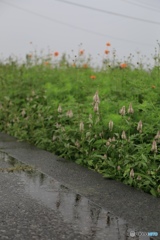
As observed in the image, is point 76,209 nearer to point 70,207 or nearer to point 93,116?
point 70,207

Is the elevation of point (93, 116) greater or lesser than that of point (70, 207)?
greater

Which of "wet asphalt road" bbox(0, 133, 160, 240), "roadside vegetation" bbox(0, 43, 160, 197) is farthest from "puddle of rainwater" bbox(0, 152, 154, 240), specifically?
"roadside vegetation" bbox(0, 43, 160, 197)

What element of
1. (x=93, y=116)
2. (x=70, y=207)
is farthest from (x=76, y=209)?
(x=93, y=116)

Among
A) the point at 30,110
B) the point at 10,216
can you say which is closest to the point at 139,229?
the point at 10,216

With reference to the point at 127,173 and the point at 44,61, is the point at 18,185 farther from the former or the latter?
the point at 44,61

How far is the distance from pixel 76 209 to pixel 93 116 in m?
2.05

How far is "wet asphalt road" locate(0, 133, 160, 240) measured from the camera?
256cm

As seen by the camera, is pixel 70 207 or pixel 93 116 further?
pixel 93 116

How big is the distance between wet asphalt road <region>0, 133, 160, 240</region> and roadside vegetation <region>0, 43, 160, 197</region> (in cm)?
28

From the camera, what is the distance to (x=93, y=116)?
4898 mm

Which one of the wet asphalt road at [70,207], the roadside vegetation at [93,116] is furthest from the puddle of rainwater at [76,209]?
the roadside vegetation at [93,116]

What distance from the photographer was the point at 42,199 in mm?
3199

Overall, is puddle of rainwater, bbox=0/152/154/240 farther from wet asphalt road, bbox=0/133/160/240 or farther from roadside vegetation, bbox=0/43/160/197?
roadside vegetation, bbox=0/43/160/197

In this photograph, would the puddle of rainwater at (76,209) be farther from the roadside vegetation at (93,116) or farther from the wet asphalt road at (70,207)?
the roadside vegetation at (93,116)
